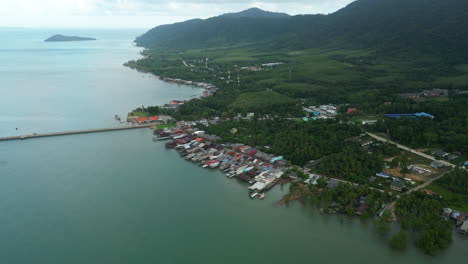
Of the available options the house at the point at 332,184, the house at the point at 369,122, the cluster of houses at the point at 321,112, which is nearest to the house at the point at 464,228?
the house at the point at 332,184

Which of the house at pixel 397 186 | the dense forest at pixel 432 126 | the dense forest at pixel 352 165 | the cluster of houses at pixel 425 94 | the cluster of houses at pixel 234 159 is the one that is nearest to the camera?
the house at pixel 397 186

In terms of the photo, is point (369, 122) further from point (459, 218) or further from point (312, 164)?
point (459, 218)

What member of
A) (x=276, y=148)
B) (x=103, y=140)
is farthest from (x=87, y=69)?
(x=276, y=148)

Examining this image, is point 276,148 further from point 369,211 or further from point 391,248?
point 391,248

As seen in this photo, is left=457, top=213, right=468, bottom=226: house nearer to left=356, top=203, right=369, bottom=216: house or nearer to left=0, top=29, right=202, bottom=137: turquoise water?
left=356, top=203, right=369, bottom=216: house

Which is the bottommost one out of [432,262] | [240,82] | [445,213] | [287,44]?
[432,262]

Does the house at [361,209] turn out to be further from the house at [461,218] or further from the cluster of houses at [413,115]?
the cluster of houses at [413,115]
